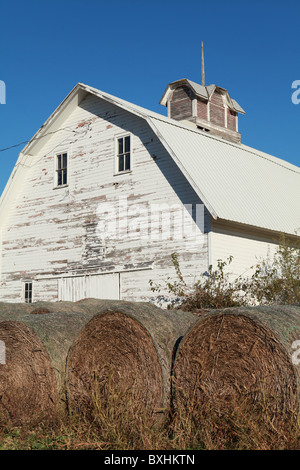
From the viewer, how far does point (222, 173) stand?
1733 centimetres

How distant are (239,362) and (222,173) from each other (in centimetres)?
1165

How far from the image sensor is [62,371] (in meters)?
7.58

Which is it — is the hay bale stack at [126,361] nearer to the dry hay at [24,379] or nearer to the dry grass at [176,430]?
the dry grass at [176,430]

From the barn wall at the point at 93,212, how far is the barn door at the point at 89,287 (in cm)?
17

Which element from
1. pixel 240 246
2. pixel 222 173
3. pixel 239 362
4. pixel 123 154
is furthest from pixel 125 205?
pixel 239 362

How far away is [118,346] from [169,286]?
8242 millimetres

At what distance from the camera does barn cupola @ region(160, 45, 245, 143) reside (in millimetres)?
23781

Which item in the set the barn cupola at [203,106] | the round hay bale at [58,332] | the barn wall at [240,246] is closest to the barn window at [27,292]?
the barn wall at [240,246]

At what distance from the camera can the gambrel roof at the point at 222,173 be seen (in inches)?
620

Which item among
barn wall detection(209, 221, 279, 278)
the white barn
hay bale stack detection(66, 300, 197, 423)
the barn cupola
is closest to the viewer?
hay bale stack detection(66, 300, 197, 423)

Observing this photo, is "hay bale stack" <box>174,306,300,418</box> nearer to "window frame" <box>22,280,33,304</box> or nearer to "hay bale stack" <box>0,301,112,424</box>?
"hay bale stack" <box>0,301,112,424</box>

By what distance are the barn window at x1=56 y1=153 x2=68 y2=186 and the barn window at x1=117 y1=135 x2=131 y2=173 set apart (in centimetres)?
228

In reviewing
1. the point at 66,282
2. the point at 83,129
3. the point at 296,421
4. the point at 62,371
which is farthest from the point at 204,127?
the point at 296,421

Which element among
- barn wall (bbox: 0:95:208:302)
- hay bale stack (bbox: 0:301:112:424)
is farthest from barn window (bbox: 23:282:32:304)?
hay bale stack (bbox: 0:301:112:424)
